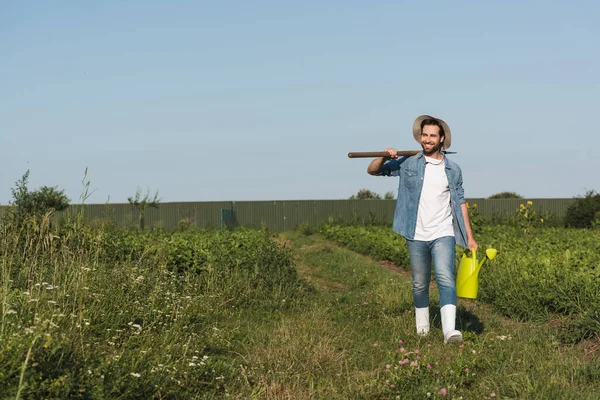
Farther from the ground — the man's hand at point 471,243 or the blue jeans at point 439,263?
the man's hand at point 471,243

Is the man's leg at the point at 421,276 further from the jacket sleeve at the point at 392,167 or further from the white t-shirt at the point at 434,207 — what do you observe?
the jacket sleeve at the point at 392,167

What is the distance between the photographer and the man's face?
20.7 ft

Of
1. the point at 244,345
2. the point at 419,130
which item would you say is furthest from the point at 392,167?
the point at 244,345

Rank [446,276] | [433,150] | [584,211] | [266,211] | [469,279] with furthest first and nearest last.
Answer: [266,211]
[584,211]
[433,150]
[469,279]
[446,276]

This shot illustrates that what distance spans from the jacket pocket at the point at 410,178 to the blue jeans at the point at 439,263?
0.54 metres

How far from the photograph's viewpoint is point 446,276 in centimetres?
616

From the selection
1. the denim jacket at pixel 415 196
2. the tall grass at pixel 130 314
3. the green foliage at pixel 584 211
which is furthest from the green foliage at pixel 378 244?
Answer: the green foliage at pixel 584 211

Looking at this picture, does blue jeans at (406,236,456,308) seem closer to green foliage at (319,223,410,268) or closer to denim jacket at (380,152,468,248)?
denim jacket at (380,152,468,248)

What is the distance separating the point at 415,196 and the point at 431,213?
8.9 inches

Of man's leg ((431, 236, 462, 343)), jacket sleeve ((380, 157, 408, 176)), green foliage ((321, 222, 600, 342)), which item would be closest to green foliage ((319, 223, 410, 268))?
green foliage ((321, 222, 600, 342))

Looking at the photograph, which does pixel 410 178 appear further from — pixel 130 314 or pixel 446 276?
pixel 130 314

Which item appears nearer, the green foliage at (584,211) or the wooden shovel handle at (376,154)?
the wooden shovel handle at (376,154)

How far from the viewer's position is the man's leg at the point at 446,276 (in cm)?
607

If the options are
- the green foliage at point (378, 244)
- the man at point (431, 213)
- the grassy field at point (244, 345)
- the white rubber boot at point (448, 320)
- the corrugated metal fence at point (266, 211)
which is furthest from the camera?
the corrugated metal fence at point (266, 211)
